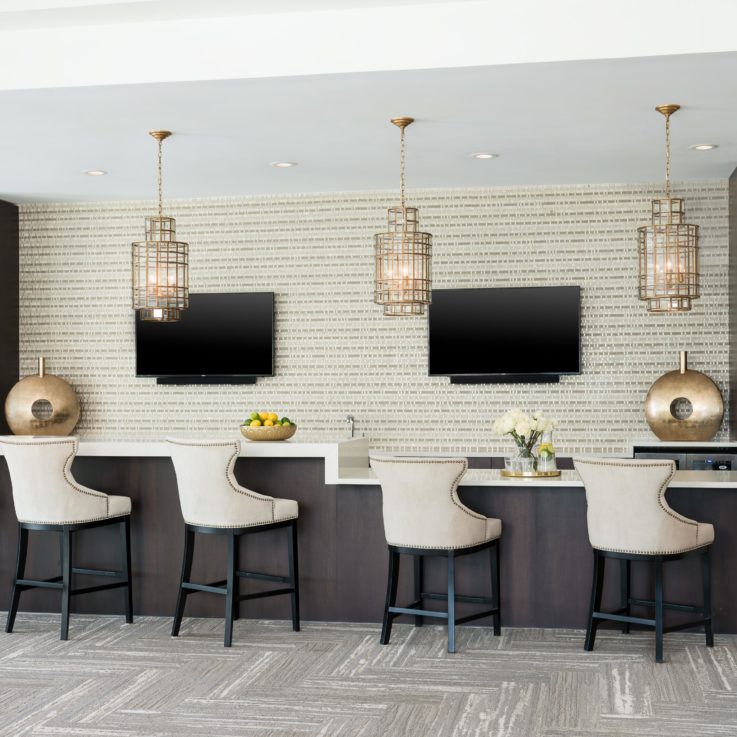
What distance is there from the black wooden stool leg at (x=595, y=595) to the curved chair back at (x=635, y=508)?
0.41ft

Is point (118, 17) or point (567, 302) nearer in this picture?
point (118, 17)

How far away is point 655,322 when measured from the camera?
7.10 m

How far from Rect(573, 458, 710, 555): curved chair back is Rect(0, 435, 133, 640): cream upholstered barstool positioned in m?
2.54

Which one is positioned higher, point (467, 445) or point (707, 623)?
point (467, 445)

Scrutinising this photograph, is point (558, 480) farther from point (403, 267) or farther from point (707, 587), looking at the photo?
point (403, 267)

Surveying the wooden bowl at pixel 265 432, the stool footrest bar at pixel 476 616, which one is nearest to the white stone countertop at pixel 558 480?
the wooden bowl at pixel 265 432

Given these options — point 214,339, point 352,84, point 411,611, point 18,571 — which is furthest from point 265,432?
point 214,339

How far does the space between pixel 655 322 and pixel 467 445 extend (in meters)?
1.59

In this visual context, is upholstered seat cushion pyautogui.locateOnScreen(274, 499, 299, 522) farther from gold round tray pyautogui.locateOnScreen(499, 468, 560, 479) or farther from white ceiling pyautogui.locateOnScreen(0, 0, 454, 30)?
white ceiling pyautogui.locateOnScreen(0, 0, 454, 30)

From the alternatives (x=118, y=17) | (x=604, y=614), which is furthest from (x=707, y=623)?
(x=118, y=17)

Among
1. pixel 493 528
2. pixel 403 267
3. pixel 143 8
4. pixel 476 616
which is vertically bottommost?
pixel 476 616

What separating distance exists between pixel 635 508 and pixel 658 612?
0.52 meters

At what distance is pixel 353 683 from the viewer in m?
4.36

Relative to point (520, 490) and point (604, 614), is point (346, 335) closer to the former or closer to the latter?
point (520, 490)
